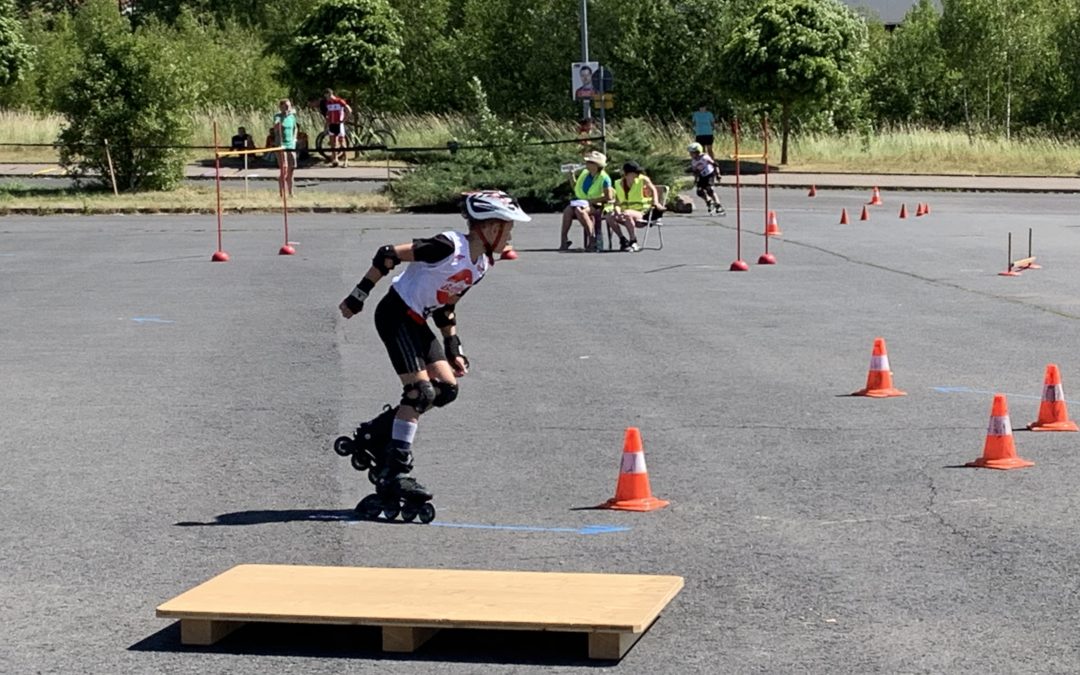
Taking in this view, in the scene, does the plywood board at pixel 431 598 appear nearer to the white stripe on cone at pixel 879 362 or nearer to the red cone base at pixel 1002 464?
the red cone base at pixel 1002 464

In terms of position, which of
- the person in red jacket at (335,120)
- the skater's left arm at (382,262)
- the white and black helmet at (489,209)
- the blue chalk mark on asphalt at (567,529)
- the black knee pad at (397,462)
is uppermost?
the person in red jacket at (335,120)

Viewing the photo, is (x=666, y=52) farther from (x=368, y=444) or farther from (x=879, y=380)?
(x=368, y=444)

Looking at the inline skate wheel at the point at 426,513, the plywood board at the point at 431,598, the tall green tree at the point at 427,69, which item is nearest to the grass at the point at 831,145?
the tall green tree at the point at 427,69

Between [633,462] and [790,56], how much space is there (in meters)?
38.3

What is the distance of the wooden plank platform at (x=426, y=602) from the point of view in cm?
675

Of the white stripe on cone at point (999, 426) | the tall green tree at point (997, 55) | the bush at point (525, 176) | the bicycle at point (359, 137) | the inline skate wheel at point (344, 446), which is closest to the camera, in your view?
the inline skate wheel at point (344, 446)

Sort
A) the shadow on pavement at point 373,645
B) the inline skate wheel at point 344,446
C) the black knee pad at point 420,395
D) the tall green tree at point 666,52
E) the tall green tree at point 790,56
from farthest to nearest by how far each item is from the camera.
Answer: the tall green tree at point 666,52 → the tall green tree at point 790,56 → the inline skate wheel at point 344,446 → the black knee pad at point 420,395 → the shadow on pavement at point 373,645

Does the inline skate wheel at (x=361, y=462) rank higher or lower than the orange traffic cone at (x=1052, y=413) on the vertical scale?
higher

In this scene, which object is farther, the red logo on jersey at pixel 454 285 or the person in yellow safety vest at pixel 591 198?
the person in yellow safety vest at pixel 591 198

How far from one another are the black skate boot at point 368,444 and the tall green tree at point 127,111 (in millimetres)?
29664

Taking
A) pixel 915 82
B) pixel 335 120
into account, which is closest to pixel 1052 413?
pixel 335 120

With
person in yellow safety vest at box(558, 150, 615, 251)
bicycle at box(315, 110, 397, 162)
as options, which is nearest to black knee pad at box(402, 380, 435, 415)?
person in yellow safety vest at box(558, 150, 615, 251)

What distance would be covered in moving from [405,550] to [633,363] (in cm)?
690

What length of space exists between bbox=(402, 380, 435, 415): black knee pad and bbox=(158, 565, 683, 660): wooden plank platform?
1.78 m
